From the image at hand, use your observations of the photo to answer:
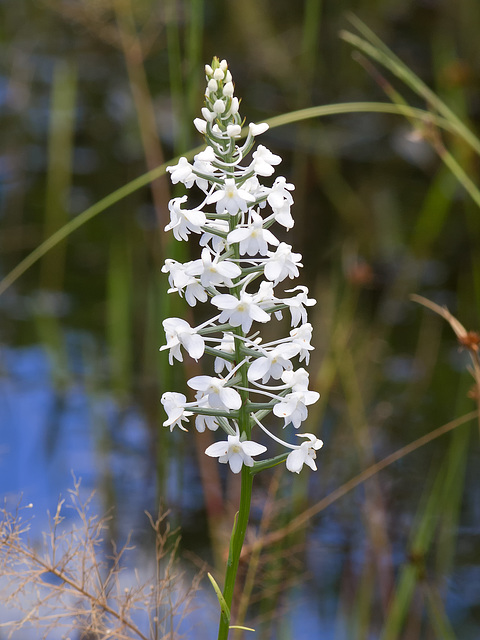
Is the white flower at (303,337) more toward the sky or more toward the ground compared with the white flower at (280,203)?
more toward the ground

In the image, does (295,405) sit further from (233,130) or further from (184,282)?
(233,130)

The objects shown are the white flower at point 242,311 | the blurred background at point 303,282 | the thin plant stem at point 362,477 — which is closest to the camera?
the white flower at point 242,311

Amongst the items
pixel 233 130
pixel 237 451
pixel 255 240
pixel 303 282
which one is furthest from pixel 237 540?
pixel 303 282

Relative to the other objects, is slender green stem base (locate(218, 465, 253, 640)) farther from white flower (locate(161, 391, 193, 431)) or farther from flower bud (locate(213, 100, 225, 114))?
flower bud (locate(213, 100, 225, 114))

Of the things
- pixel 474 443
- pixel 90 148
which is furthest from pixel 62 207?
pixel 474 443

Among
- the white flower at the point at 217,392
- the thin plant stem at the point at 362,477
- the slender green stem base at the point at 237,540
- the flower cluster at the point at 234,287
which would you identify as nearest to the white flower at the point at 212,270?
the flower cluster at the point at 234,287

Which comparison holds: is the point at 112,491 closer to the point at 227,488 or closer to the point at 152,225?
the point at 227,488

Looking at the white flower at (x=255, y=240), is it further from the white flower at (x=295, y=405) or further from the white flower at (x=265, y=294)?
the white flower at (x=295, y=405)
